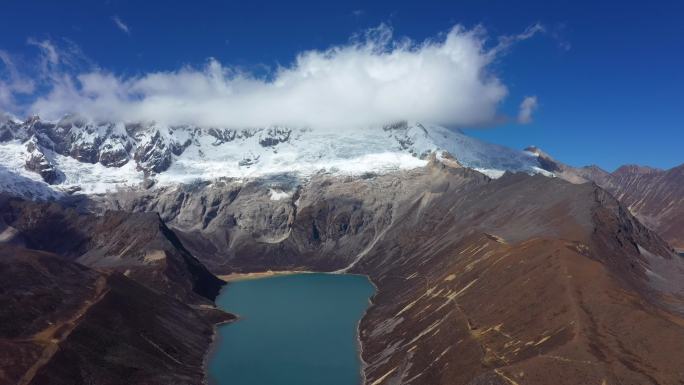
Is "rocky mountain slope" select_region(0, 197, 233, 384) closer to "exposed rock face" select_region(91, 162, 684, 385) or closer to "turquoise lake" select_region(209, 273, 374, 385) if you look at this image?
"turquoise lake" select_region(209, 273, 374, 385)

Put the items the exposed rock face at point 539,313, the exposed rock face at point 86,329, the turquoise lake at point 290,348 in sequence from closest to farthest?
the exposed rock face at point 539,313, the exposed rock face at point 86,329, the turquoise lake at point 290,348

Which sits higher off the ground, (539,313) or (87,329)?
(539,313)

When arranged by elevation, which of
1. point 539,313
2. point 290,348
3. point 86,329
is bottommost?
point 86,329

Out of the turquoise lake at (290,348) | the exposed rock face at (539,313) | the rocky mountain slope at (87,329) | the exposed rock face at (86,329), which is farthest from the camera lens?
the turquoise lake at (290,348)

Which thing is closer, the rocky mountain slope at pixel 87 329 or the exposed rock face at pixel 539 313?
the exposed rock face at pixel 539 313

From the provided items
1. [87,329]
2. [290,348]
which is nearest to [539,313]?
[290,348]

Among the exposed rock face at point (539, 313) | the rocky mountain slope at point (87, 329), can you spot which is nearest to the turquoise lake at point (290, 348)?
the exposed rock face at point (539, 313)

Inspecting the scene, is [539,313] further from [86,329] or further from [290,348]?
[86,329]

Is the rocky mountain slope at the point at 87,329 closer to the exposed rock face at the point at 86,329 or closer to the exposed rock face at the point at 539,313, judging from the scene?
the exposed rock face at the point at 86,329

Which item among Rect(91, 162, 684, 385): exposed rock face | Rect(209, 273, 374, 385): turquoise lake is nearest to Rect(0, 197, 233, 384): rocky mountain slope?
Rect(209, 273, 374, 385): turquoise lake

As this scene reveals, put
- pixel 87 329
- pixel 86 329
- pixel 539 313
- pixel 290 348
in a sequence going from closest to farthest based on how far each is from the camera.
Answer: pixel 539 313 < pixel 86 329 < pixel 87 329 < pixel 290 348

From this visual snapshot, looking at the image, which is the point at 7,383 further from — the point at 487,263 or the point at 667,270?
the point at 667,270
